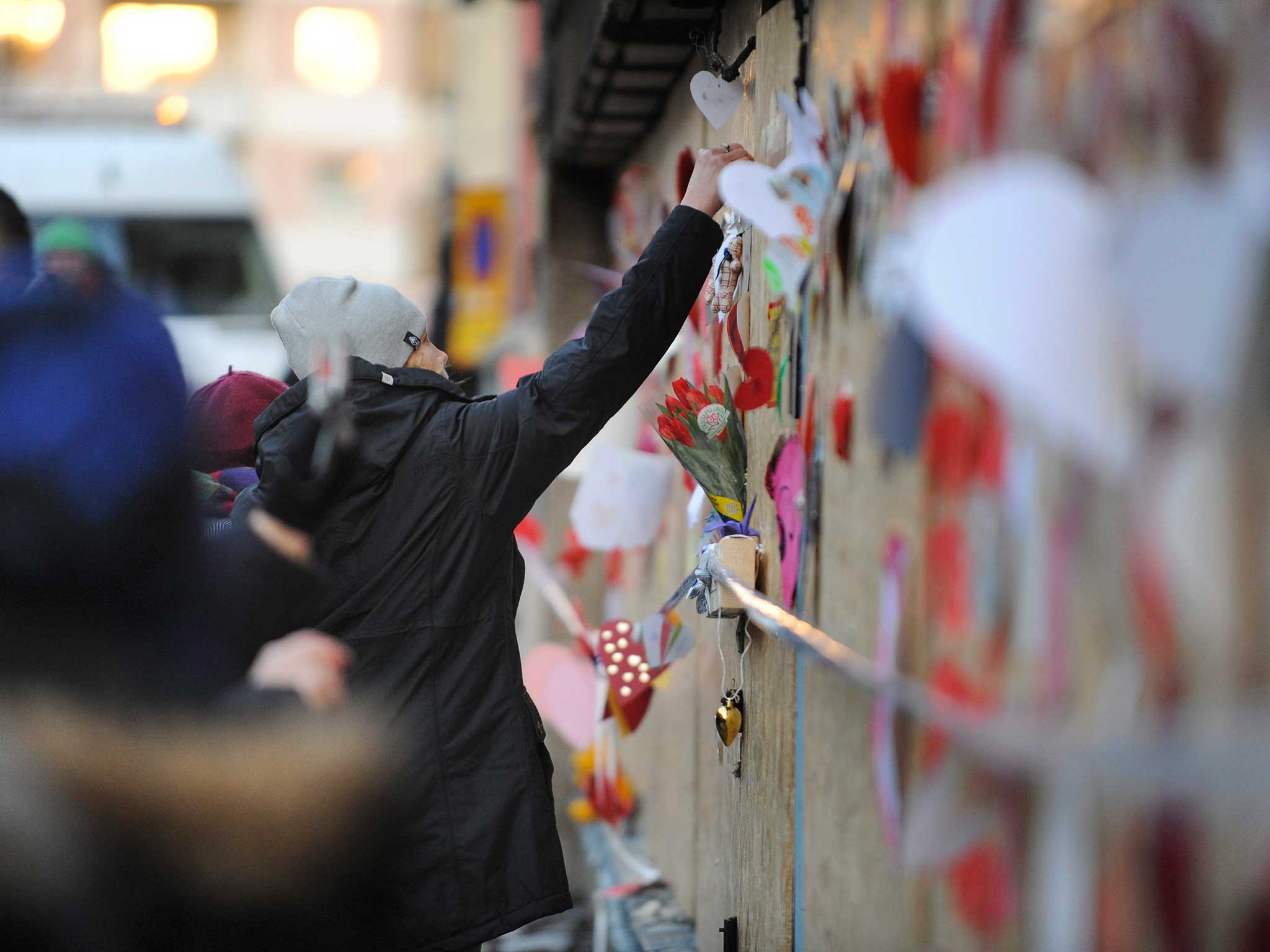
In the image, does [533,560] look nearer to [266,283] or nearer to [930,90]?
[930,90]

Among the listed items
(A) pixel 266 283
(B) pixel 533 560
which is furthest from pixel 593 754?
(A) pixel 266 283

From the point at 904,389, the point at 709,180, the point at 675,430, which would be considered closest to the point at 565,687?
the point at 675,430

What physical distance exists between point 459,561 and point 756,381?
2.27 feet

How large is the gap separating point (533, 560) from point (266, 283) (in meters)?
7.07

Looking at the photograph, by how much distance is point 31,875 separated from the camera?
1752mm

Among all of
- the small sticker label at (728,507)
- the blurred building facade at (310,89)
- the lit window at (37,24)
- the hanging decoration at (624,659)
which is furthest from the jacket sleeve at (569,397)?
the lit window at (37,24)

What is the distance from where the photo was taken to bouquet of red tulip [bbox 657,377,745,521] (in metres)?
2.88

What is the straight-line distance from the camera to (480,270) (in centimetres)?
1009

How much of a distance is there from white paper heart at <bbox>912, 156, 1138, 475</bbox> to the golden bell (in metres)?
1.84

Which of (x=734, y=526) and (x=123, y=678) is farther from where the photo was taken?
(x=734, y=526)

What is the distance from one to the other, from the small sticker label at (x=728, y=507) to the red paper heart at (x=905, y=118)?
1337 mm

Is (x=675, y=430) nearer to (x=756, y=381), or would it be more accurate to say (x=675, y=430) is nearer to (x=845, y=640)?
(x=756, y=381)

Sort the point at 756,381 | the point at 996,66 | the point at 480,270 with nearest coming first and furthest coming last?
the point at 996,66 < the point at 756,381 < the point at 480,270

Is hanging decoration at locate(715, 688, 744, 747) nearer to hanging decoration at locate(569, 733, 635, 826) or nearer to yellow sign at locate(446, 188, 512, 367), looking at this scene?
hanging decoration at locate(569, 733, 635, 826)
